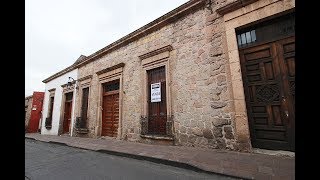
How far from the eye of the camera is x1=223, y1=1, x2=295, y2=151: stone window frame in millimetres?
4398

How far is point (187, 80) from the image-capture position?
19.2 ft

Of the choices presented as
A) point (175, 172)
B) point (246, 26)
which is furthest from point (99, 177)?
point (246, 26)

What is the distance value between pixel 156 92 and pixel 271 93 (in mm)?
3558

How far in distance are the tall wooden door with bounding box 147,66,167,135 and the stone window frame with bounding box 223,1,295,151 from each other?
8.16ft

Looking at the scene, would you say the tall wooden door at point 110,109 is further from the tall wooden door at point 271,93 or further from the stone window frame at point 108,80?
the tall wooden door at point 271,93

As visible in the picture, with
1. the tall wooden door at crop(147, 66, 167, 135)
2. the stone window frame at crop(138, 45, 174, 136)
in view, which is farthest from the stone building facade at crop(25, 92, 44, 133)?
the tall wooden door at crop(147, 66, 167, 135)

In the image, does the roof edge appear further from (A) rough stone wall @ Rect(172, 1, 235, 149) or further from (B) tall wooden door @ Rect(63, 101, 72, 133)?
(B) tall wooden door @ Rect(63, 101, 72, 133)

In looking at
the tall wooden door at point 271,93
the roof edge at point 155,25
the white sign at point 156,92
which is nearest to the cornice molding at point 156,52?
the roof edge at point 155,25

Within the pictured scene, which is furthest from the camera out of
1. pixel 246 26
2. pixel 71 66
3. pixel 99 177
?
pixel 71 66

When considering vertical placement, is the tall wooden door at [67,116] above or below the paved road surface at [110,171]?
above

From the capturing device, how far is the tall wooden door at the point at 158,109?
653 cm
